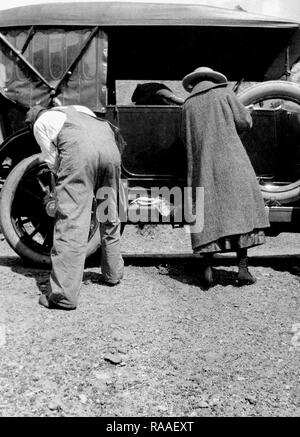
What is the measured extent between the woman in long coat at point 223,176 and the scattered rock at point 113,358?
155 centimetres

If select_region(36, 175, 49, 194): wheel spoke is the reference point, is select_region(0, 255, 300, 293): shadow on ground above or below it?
below

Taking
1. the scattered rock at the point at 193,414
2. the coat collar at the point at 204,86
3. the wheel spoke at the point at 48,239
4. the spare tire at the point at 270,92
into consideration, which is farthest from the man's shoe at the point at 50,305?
the spare tire at the point at 270,92

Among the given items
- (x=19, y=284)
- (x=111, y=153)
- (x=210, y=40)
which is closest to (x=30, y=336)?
(x=19, y=284)

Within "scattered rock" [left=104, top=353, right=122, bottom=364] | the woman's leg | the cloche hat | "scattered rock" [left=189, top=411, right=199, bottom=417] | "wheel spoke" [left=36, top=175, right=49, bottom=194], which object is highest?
the cloche hat

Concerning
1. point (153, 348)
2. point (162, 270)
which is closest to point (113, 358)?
point (153, 348)

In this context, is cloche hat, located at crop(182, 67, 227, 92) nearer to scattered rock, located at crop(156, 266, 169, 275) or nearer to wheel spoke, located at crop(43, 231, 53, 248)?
scattered rock, located at crop(156, 266, 169, 275)

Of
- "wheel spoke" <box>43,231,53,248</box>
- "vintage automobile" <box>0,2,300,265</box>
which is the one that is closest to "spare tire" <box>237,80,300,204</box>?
"vintage automobile" <box>0,2,300,265</box>

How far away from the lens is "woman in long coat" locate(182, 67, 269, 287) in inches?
180

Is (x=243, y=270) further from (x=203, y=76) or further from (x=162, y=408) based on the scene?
(x=162, y=408)

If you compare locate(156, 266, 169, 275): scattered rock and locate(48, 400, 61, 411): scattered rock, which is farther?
locate(156, 266, 169, 275): scattered rock

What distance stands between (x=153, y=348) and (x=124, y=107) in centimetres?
242

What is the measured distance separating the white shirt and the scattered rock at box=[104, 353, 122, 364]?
159 cm

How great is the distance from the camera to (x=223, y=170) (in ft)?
15.0

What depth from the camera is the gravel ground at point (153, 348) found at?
2.87m
